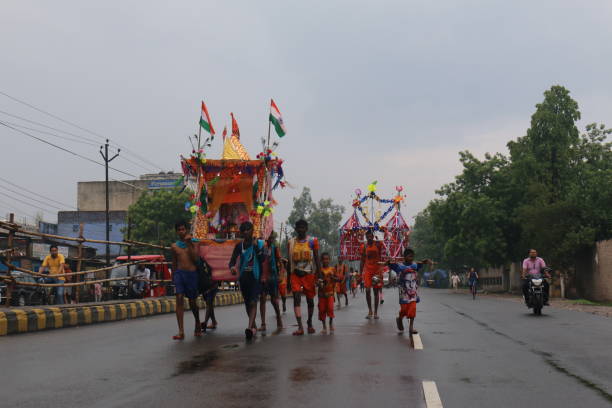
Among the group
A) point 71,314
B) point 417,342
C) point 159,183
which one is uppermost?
point 159,183

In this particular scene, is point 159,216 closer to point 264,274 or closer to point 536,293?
point 536,293

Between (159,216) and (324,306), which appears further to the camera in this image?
(159,216)

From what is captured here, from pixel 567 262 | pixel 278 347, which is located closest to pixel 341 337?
pixel 278 347

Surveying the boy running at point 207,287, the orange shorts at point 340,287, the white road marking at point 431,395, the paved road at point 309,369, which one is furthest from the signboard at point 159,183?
the white road marking at point 431,395

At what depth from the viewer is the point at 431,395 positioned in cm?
570

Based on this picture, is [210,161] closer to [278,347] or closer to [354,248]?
[278,347]

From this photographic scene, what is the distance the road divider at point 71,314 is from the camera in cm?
1264

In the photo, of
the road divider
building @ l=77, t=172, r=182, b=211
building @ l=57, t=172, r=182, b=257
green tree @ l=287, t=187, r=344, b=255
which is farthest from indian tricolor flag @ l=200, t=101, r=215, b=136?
green tree @ l=287, t=187, r=344, b=255

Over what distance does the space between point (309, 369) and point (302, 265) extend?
175 inches

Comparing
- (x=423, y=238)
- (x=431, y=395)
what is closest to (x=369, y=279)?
(x=431, y=395)

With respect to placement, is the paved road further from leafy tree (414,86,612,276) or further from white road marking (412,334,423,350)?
leafy tree (414,86,612,276)

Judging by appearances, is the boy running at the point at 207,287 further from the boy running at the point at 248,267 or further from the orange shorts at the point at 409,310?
the orange shorts at the point at 409,310

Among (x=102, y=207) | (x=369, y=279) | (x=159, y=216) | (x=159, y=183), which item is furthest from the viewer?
(x=159, y=183)

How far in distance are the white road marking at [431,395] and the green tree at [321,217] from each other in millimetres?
106062
